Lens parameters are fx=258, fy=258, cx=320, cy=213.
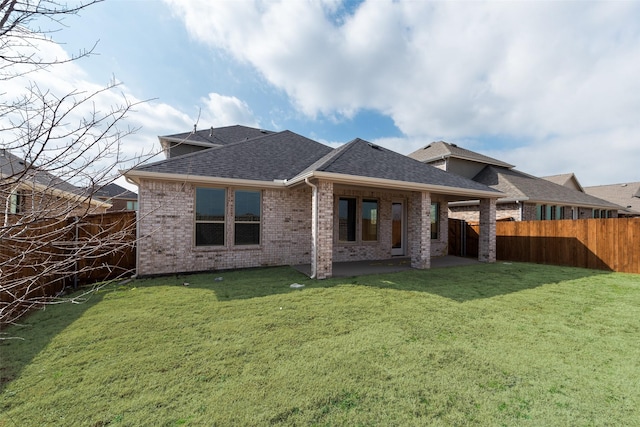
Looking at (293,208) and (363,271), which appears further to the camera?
(293,208)

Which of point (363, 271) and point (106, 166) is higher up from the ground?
point (106, 166)

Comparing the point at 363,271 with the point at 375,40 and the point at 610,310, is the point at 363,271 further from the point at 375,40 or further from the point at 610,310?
the point at 375,40

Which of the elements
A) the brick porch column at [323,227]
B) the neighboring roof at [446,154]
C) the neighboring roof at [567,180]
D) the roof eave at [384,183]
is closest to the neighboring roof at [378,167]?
the roof eave at [384,183]

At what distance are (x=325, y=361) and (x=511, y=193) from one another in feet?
53.7

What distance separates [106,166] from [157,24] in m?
2.94

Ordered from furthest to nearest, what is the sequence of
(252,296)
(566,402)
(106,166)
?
(252,296)
(566,402)
(106,166)

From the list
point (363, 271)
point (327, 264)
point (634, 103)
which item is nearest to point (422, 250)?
point (363, 271)

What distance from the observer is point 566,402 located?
2443 mm

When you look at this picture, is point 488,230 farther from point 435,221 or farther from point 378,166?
point 378,166

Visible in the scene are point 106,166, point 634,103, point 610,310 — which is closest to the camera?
point 106,166

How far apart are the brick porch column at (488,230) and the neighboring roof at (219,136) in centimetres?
1246

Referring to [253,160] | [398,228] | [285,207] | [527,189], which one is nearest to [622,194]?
[527,189]

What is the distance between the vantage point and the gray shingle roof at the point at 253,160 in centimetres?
795

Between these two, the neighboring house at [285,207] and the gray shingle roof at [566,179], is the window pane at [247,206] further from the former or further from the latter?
the gray shingle roof at [566,179]
